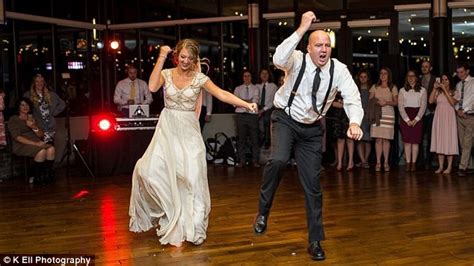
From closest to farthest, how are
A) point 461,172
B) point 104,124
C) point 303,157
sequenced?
point 303,157 < point 461,172 < point 104,124

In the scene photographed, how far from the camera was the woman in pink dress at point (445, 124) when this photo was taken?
862cm

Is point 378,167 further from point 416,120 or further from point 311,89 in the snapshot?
point 311,89

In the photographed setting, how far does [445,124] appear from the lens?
8703 mm

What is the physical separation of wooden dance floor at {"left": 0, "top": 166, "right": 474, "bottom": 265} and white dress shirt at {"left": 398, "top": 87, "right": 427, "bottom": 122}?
1.08 meters

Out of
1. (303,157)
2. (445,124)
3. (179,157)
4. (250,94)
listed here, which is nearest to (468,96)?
(445,124)

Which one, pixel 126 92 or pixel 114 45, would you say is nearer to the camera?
pixel 126 92

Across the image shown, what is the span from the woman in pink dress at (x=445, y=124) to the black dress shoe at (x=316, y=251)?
195 inches

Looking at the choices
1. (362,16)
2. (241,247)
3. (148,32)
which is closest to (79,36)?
(148,32)

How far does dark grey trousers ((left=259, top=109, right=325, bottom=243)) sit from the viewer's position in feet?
13.5

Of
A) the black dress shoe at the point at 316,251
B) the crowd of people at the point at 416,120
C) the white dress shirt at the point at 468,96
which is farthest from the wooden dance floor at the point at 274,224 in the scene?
the white dress shirt at the point at 468,96

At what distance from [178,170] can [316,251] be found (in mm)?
1206

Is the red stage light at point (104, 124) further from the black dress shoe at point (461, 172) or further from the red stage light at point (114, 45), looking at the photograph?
the black dress shoe at point (461, 172)

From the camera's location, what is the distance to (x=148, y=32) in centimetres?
1196

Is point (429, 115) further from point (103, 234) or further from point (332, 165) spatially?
point (103, 234)
